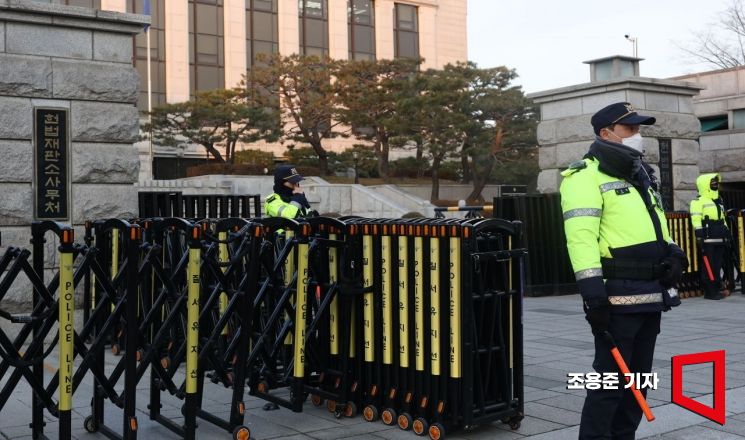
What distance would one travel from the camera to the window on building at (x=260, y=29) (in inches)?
2141

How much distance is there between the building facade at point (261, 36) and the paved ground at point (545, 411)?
128 ft

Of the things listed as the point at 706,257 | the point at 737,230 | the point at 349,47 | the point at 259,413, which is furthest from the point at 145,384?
the point at 349,47

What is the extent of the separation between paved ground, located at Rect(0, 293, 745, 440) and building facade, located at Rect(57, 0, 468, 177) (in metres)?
39.0

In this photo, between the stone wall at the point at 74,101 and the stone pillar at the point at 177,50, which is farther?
the stone pillar at the point at 177,50

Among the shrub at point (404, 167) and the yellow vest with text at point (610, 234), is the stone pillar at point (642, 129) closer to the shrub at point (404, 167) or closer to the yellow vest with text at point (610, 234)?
the yellow vest with text at point (610, 234)

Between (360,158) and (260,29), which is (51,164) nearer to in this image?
(360,158)

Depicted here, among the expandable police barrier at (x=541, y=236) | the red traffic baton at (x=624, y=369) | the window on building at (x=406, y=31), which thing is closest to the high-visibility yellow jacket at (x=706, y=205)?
the expandable police barrier at (x=541, y=236)

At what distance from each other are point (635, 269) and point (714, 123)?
19652 millimetres

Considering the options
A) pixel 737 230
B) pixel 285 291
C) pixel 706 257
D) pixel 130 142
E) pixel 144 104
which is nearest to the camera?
pixel 285 291

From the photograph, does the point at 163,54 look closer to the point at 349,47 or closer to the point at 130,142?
the point at 349,47

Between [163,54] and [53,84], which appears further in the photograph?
[163,54]

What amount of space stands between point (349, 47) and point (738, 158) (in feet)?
131

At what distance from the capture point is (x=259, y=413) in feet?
21.2

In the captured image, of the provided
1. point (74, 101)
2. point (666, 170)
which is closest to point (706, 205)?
point (666, 170)
